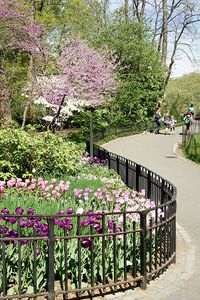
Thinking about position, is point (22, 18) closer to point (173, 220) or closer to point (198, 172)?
point (198, 172)

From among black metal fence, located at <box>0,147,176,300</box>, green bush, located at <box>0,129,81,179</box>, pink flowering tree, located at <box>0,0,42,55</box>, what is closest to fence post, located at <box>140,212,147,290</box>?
black metal fence, located at <box>0,147,176,300</box>

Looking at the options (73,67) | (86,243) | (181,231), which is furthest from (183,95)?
(86,243)

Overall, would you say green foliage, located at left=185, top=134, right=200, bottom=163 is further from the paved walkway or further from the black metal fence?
the black metal fence

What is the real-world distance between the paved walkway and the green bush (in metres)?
2.87

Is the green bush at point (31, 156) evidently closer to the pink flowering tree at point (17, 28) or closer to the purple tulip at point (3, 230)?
the purple tulip at point (3, 230)

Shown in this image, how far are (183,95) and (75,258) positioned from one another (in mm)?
56832

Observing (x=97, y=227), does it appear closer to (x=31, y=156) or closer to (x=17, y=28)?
(x=31, y=156)

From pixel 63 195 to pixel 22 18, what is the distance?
1659 centimetres

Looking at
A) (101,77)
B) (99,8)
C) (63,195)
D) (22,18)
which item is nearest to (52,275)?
(63,195)

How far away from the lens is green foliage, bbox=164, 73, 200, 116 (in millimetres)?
49147

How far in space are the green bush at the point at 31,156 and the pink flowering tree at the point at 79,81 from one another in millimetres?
12508

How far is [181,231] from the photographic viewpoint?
7.98 m

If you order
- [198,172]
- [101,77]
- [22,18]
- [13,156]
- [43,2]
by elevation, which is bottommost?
[198,172]

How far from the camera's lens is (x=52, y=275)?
16.3 ft
